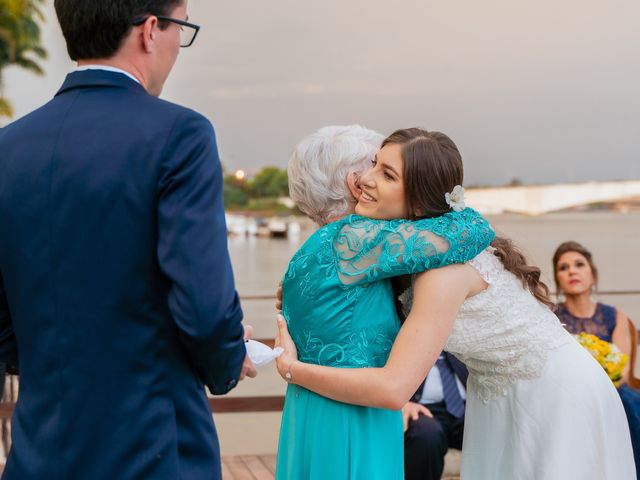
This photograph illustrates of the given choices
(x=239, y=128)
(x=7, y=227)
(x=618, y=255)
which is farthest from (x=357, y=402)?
(x=239, y=128)

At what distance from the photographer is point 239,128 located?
223 ft

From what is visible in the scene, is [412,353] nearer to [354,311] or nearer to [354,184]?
[354,311]

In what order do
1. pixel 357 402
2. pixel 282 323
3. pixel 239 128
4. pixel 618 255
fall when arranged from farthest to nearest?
pixel 239 128 < pixel 618 255 < pixel 282 323 < pixel 357 402

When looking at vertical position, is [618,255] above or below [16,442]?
below

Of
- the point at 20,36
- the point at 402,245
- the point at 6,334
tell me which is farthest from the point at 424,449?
the point at 20,36

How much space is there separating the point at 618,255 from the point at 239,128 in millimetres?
29666

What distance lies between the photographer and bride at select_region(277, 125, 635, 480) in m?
1.80

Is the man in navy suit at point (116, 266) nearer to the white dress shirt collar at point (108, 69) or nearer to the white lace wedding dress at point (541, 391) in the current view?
the white dress shirt collar at point (108, 69)

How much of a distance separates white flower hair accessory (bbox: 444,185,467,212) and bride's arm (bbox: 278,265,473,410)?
0.43 feet

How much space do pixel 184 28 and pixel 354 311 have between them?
2.27 feet

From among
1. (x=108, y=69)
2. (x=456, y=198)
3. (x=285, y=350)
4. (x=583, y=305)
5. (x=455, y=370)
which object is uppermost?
(x=108, y=69)

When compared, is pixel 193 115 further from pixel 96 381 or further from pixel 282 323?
pixel 282 323

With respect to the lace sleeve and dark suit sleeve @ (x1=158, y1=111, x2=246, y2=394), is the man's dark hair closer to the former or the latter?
dark suit sleeve @ (x1=158, y1=111, x2=246, y2=394)

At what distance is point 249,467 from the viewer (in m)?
4.23
